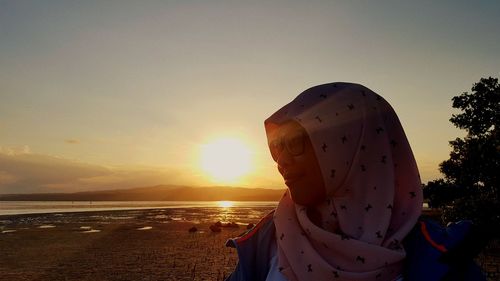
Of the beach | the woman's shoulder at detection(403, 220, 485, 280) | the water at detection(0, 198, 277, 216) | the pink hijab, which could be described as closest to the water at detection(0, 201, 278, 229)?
the water at detection(0, 198, 277, 216)

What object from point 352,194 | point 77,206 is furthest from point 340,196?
point 77,206

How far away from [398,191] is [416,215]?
8.4 inches

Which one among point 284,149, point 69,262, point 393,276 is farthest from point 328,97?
point 69,262

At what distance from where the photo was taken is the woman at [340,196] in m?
2.37

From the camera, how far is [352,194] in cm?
258

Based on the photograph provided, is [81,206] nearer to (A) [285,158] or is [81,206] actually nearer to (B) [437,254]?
(A) [285,158]

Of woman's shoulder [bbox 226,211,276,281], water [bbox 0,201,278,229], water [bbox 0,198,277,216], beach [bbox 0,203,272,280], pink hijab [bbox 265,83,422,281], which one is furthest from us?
water [bbox 0,198,277,216]

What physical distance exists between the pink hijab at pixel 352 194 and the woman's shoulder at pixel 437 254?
0.08 metres

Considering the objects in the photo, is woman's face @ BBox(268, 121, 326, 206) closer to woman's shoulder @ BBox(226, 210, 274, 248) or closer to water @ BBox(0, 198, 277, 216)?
woman's shoulder @ BBox(226, 210, 274, 248)

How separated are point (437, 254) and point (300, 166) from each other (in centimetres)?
85

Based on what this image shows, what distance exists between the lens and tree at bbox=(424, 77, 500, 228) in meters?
17.8

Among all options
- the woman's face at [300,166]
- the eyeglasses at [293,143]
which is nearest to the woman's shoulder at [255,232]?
the woman's face at [300,166]

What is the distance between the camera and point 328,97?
275 cm

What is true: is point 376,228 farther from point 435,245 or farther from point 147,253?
point 147,253
